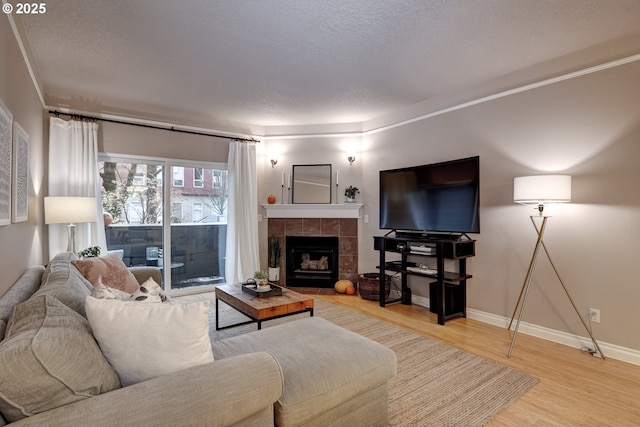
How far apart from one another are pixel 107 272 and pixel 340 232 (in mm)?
3231

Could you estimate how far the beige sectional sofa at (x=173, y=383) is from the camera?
0.94 metres

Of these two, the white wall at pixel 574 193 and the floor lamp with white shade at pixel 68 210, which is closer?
the white wall at pixel 574 193

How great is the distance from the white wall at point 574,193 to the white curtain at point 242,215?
2751mm

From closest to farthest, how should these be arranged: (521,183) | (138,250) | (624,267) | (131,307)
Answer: (131,307), (624,267), (521,183), (138,250)

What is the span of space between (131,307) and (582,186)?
141 inches

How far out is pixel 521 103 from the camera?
3.32 metres

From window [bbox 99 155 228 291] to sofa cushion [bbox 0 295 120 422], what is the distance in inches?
137

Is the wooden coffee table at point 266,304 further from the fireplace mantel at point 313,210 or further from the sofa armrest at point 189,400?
the fireplace mantel at point 313,210

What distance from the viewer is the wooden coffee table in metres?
2.73

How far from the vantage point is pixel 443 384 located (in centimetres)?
229

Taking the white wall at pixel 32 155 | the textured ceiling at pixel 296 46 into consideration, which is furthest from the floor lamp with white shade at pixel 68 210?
the textured ceiling at pixel 296 46

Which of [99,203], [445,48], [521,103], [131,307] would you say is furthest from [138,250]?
[521,103]

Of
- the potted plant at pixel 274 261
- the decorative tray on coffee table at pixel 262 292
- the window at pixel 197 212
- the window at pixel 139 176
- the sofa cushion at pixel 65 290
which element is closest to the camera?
the sofa cushion at pixel 65 290

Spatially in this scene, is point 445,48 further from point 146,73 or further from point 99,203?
point 99,203
